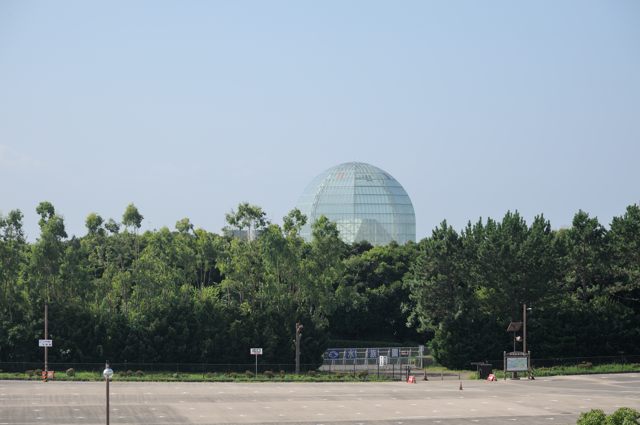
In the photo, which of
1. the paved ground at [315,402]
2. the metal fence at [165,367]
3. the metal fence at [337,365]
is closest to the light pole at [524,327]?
the metal fence at [337,365]

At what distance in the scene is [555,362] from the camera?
115 meters

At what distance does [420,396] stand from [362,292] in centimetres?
6361

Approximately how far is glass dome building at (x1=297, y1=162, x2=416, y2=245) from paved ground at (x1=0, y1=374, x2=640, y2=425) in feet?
310

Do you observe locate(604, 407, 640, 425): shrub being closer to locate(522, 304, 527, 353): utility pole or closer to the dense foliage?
locate(522, 304, 527, 353): utility pole

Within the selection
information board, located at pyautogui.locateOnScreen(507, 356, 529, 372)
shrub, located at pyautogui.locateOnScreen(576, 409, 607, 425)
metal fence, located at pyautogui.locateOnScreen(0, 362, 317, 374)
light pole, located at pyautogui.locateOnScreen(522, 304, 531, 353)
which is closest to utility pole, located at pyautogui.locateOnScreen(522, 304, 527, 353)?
light pole, located at pyautogui.locateOnScreen(522, 304, 531, 353)

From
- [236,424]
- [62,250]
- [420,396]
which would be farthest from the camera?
[62,250]

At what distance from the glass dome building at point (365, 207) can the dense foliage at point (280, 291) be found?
217 feet

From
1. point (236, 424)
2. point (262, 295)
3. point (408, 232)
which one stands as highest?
point (408, 232)

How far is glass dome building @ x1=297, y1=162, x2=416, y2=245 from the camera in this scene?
19162 centimetres

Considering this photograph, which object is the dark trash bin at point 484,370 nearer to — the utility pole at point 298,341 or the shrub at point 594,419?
the utility pole at point 298,341

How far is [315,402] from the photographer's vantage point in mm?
78375

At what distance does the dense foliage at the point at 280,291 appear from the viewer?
361 feet

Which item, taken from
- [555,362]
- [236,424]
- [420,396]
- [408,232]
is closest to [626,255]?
[555,362]

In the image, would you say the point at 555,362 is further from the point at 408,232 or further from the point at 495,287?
the point at 408,232
